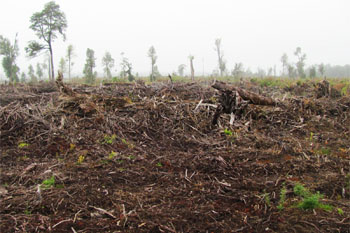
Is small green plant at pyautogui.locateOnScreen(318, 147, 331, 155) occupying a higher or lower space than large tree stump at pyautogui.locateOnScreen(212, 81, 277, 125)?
lower

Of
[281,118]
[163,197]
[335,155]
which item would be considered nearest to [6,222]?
[163,197]

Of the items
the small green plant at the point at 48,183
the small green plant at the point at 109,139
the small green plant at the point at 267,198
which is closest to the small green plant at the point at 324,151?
the small green plant at the point at 267,198

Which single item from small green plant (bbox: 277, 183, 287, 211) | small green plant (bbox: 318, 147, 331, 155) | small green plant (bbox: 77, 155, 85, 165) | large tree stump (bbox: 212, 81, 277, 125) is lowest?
small green plant (bbox: 277, 183, 287, 211)

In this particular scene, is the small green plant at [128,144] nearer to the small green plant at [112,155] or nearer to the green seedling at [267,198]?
the small green plant at [112,155]

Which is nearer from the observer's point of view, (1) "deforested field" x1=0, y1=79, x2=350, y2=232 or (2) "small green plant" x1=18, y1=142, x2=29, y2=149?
(1) "deforested field" x1=0, y1=79, x2=350, y2=232

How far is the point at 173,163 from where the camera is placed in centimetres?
416

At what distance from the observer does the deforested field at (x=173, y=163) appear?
8.75 ft

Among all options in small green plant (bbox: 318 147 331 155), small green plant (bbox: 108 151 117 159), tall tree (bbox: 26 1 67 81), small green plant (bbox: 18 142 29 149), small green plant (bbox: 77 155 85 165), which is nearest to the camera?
small green plant (bbox: 77 155 85 165)

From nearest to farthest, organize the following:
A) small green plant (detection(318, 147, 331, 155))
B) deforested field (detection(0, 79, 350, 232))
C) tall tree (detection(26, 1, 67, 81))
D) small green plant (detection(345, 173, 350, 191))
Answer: deforested field (detection(0, 79, 350, 232)), small green plant (detection(345, 173, 350, 191)), small green plant (detection(318, 147, 331, 155)), tall tree (detection(26, 1, 67, 81))

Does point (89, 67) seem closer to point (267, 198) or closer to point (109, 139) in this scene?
point (109, 139)

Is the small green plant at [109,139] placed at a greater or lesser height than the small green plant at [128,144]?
greater

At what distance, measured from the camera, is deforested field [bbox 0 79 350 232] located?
2666 mm

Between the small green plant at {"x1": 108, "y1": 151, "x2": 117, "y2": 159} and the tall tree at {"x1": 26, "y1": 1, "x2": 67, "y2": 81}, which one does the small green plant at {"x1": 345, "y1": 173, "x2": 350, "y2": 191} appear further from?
the tall tree at {"x1": 26, "y1": 1, "x2": 67, "y2": 81}

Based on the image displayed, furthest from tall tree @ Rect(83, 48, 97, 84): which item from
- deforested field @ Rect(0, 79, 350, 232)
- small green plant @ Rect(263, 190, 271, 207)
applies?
small green plant @ Rect(263, 190, 271, 207)
